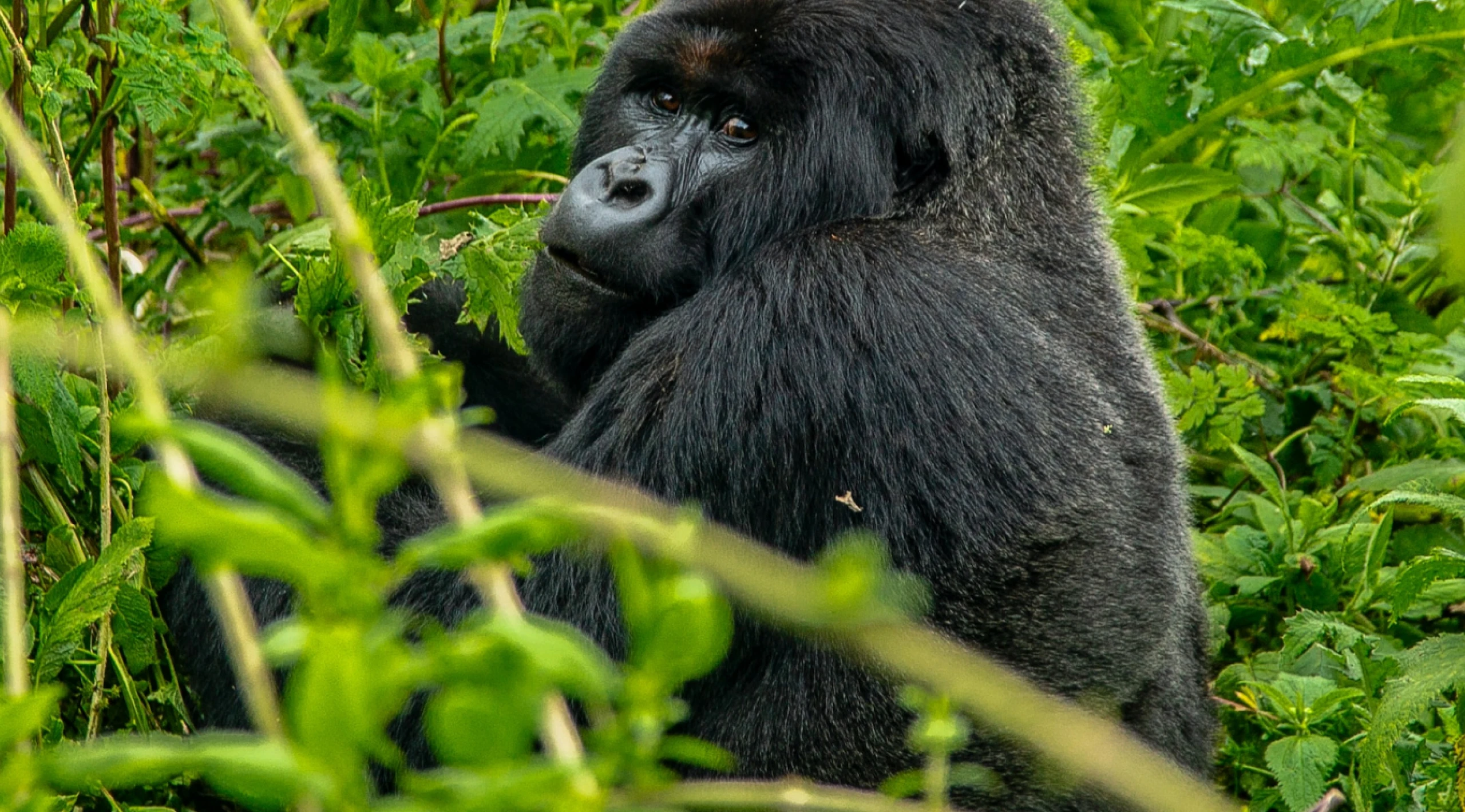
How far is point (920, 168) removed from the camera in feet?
10.7

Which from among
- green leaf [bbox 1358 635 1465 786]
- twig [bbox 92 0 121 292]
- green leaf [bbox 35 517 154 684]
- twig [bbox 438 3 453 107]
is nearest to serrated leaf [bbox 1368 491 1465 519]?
green leaf [bbox 1358 635 1465 786]

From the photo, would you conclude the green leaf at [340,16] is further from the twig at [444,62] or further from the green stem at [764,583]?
the green stem at [764,583]

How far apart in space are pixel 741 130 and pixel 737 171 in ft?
0.37

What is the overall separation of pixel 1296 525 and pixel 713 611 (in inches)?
127

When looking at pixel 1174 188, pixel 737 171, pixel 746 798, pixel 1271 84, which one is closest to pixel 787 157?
pixel 737 171

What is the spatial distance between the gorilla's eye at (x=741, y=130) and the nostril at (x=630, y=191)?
0.23 meters

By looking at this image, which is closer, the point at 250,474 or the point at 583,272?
the point at 250,474

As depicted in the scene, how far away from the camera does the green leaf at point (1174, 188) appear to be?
14.6ft

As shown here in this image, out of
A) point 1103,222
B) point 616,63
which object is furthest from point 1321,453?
point 616,63

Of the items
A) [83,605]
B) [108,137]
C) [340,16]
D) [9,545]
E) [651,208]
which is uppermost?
[9,545]

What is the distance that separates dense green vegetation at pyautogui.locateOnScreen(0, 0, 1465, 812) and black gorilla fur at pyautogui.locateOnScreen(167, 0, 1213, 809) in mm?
195

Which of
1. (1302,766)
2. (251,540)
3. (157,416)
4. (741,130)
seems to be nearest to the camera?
(251,540)

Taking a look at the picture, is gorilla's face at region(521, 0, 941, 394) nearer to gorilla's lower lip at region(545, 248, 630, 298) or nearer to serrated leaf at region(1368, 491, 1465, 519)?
gorilla's lower lip at region(545, 248, 630, 298)

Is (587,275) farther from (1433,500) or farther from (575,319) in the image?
(1433,500)
